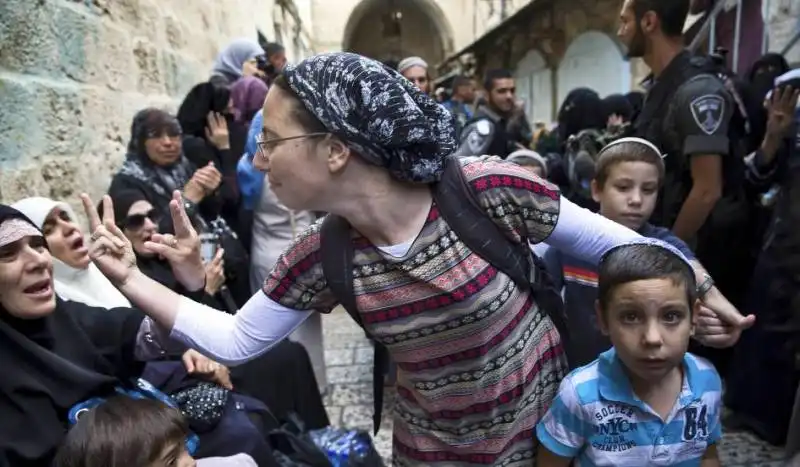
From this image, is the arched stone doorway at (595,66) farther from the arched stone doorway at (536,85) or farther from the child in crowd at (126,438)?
the child in crowd at (126,438)

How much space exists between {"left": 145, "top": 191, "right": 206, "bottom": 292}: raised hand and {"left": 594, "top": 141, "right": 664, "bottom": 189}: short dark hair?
4.59 ft

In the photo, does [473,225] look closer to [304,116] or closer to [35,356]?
[304,116]

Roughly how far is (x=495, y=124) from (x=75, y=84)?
2.42m

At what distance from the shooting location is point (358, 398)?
3672 mm

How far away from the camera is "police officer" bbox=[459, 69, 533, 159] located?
379 centimetres

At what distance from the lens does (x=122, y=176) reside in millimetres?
3078

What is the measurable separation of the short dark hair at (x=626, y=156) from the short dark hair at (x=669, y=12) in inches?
30.4

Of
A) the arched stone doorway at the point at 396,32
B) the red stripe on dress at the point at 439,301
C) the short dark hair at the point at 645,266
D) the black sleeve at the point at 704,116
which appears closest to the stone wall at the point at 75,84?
the red stripe on dress at the point at 439,301

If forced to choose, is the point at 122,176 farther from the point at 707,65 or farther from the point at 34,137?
the point at 707,65

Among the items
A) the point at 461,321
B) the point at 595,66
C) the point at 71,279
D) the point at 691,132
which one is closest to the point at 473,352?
the point at 461,321

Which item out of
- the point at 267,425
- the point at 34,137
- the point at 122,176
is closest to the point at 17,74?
the point at 34,137

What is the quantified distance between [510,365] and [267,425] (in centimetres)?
150

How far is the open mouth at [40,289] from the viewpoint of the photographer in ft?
5.82

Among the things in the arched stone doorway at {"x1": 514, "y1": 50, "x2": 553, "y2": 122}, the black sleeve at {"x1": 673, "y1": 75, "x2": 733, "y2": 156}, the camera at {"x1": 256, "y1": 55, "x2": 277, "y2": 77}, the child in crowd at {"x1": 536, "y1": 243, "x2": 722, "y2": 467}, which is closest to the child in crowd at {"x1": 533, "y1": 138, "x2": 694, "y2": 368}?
the black sleeve at {"x1": 673, "y1": 75, "x2": 733, "y2": 156}
